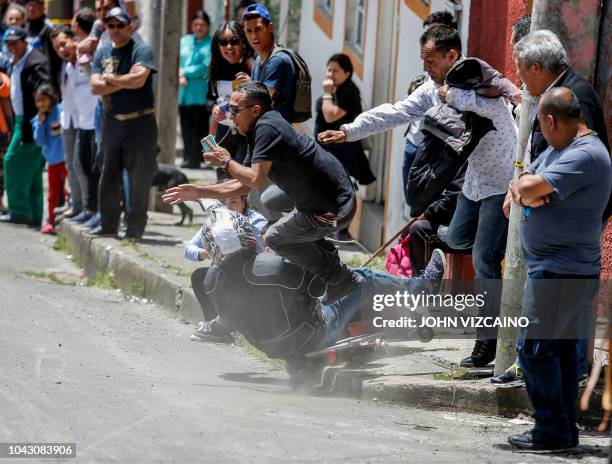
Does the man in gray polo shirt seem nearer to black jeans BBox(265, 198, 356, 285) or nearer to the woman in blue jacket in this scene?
black jeans BBox(265, 198, 356, 285)

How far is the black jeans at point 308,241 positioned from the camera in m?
7.55

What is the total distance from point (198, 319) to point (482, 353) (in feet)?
8.78

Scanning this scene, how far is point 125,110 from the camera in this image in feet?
37.2

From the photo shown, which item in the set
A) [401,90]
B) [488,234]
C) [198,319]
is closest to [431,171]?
[488,234]

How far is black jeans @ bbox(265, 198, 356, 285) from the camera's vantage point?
755cm

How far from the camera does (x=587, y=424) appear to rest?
6.65 m

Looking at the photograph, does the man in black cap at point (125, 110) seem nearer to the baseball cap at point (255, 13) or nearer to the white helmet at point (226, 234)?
the baseball cap at point (255, 13)

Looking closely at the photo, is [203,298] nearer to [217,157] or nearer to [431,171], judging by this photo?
[217,157]

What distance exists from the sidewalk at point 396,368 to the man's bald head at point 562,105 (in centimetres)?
155

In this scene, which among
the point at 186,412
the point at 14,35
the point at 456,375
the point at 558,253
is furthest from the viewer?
the point at 14,35

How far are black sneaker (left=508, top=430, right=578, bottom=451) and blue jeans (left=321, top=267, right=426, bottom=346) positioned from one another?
67.4 inches

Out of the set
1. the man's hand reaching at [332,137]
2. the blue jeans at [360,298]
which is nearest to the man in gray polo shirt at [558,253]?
the blue jeans at [360,298]

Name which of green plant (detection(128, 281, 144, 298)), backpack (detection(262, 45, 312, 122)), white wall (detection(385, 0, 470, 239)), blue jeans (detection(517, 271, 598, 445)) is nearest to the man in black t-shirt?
backpack (detection(262, 45, 312, 122))

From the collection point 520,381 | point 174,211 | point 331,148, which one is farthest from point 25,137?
point 520,381
